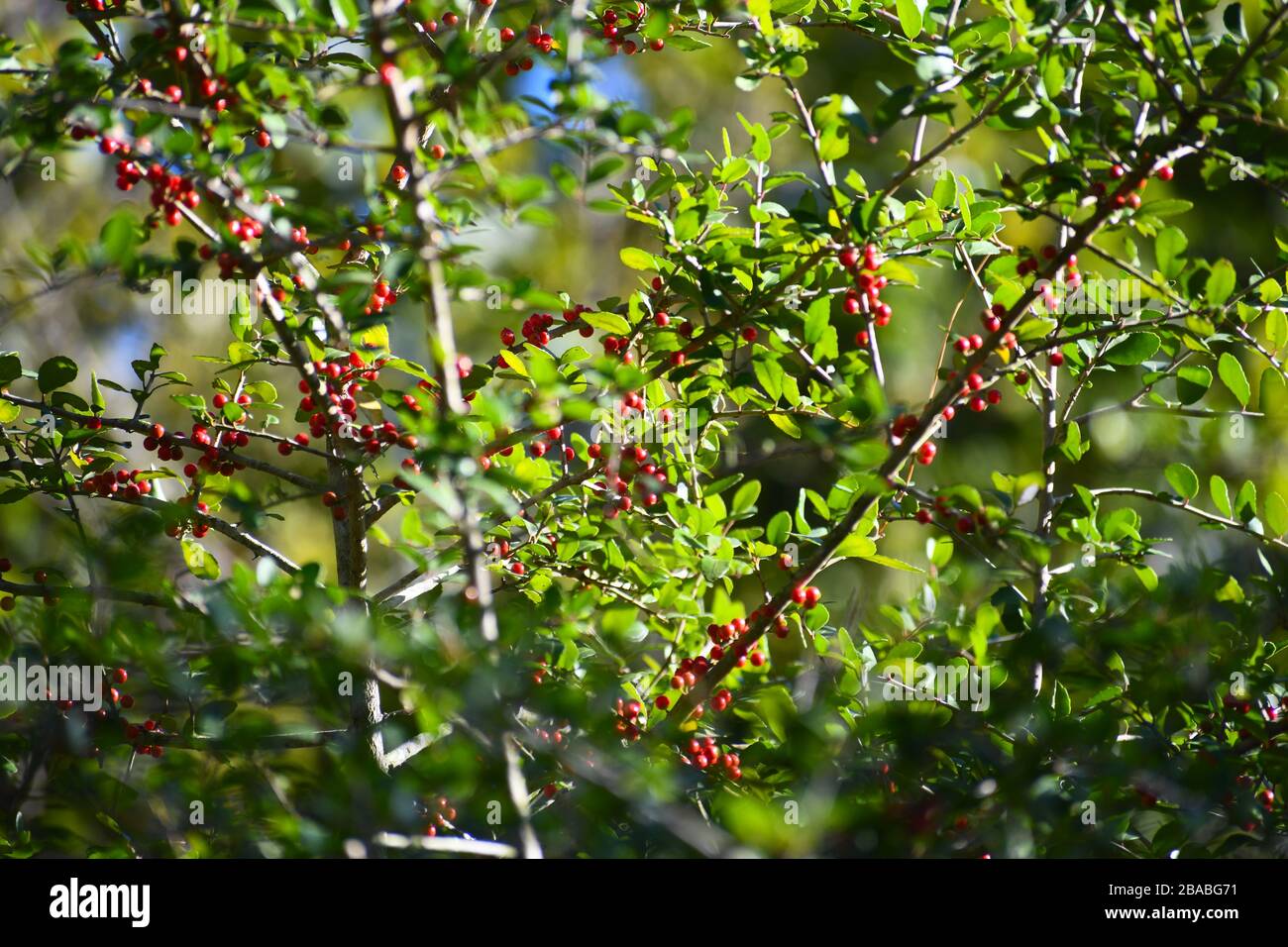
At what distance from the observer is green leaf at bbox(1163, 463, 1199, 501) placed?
2029mm

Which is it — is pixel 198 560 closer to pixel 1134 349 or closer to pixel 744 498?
pixel 744 498

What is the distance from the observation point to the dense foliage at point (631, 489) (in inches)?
55.8

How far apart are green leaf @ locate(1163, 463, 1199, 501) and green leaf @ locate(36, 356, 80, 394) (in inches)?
83.5

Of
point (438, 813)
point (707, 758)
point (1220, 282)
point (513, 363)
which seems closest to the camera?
point (1220, 282)

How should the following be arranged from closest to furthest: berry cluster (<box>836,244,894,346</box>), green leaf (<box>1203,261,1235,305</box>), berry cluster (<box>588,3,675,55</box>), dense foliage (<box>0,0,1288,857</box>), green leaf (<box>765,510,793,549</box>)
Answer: dense foliage (<box>0,0,1288,857</box>) < green leaf (<box>1203,261,1235,305</box>) < berry cluster (<box>836,244,894,346</box>) < green leaf (<box>765,510,793,549</box>) < berry cluster (<box>588,3,675,55</box>)

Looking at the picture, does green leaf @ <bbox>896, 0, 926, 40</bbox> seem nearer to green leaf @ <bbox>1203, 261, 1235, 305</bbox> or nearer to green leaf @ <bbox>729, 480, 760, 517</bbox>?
green leaf @ <bbox>1203, 261, 1235, 305</bbox>

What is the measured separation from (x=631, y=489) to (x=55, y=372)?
117cm

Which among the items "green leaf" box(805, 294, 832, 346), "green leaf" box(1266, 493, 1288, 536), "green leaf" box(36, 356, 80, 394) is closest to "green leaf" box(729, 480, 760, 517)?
"green leaf" box(805, 294, 832, 346)

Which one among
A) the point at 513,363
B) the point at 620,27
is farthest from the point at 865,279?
the point at 620,27

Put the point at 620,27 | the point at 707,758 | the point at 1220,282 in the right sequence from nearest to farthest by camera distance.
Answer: the point at 1220,282
the point at 707,758
the point at 620,27

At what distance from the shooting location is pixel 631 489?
2055 millimetres

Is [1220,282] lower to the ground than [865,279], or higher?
lower
